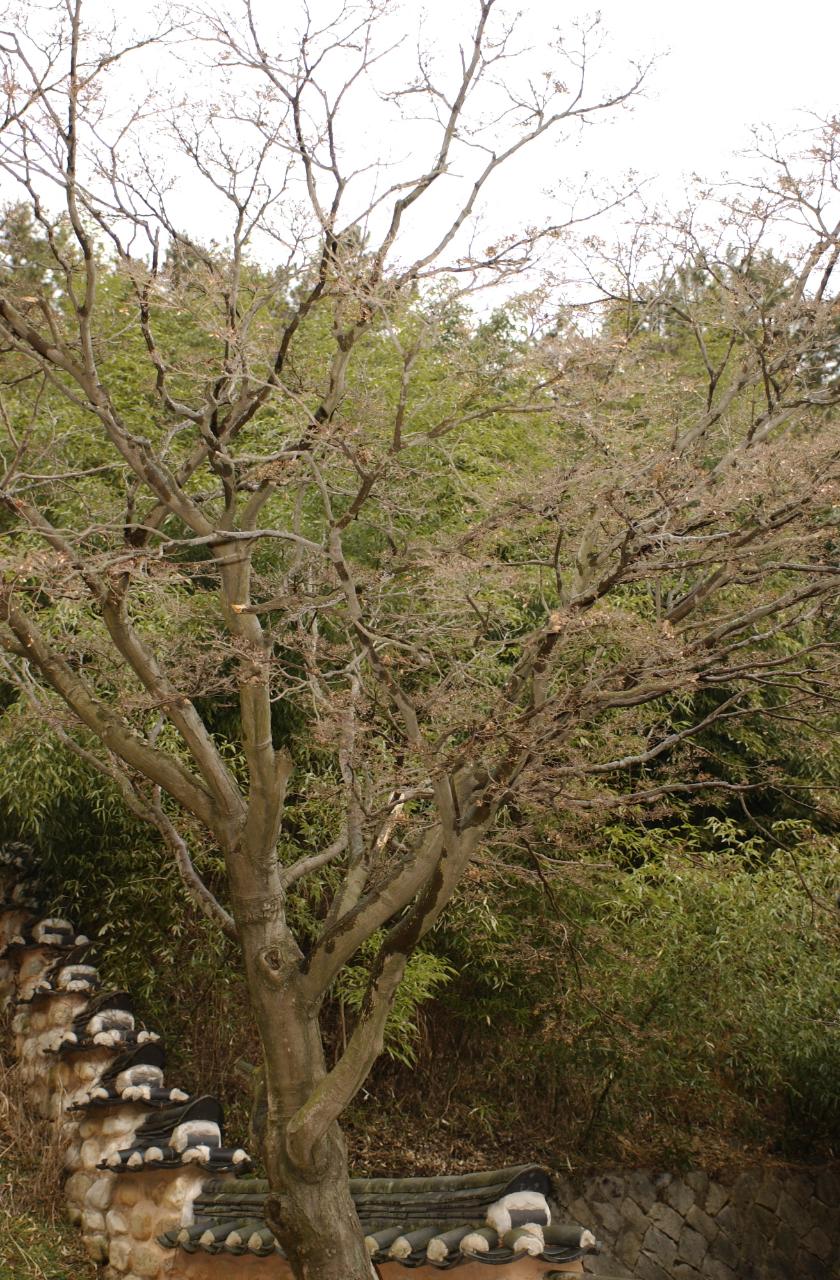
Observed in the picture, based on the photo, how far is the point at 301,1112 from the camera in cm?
378

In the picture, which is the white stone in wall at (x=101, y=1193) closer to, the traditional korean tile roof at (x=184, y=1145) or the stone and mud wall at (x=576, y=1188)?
the stone and mud wall at (x=576, y=1188)

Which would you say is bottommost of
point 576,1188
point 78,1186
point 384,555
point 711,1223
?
point 711,1223

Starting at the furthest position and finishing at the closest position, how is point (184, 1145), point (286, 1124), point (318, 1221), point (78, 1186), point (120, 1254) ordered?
point (78, 1186), point (120, 1254), point (184, 1145), point (286, 1124), point (318, 1221)

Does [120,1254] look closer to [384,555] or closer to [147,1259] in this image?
[147,1259]

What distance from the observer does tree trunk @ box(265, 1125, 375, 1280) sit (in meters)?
3.77

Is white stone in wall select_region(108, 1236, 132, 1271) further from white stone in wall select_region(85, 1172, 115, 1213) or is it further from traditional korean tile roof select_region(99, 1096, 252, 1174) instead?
traditional korean tile roof select_region(99, 1096, 252, 1174)

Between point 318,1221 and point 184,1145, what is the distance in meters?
1.02

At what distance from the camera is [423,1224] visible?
3979 mm

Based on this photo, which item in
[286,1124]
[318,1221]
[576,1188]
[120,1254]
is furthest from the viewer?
[576,1188]

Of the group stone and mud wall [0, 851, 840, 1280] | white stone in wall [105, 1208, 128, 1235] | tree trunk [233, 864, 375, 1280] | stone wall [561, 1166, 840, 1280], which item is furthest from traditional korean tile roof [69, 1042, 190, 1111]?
stone wall [561, 1166, 840, 1280]

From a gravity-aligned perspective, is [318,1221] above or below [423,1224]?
above

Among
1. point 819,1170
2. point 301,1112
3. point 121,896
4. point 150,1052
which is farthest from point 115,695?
point 819,1170

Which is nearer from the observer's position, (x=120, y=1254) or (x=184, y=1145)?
(x=184, y=1145)

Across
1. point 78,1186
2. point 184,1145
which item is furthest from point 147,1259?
point 78,1186
